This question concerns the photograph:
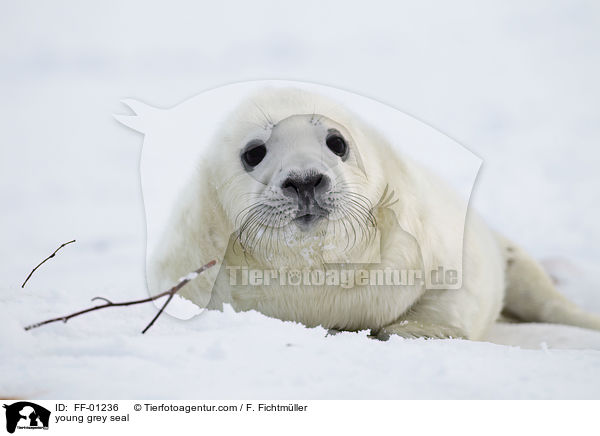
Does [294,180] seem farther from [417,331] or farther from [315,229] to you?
[417,331]

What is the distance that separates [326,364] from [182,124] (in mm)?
1052

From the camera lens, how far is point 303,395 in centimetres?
155

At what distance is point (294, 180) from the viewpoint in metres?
2.12

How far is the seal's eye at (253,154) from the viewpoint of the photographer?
91.5 inches

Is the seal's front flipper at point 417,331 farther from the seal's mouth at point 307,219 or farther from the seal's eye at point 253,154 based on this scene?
the seal's eye at point 253,154

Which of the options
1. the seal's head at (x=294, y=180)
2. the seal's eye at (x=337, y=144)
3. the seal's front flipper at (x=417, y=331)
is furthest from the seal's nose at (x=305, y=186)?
the seal's front flipper at (x=417, y=331)

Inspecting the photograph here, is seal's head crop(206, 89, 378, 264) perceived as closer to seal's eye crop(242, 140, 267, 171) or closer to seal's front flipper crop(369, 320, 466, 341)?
seal's eye crop(242, 140, 267, 171)

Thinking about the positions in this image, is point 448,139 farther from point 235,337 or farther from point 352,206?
point 235,337

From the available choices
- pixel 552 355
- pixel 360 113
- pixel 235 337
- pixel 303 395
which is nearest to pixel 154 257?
pixel 235 337

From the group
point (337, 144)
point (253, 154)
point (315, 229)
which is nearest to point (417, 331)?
point (315, 229)

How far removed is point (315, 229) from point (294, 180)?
21 cm

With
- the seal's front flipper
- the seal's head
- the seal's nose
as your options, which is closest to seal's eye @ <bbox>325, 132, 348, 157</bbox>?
the seal's head

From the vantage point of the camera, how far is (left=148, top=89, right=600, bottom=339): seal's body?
224 cm

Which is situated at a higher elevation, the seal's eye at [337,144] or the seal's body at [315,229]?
the seal's eye at [337,144]
